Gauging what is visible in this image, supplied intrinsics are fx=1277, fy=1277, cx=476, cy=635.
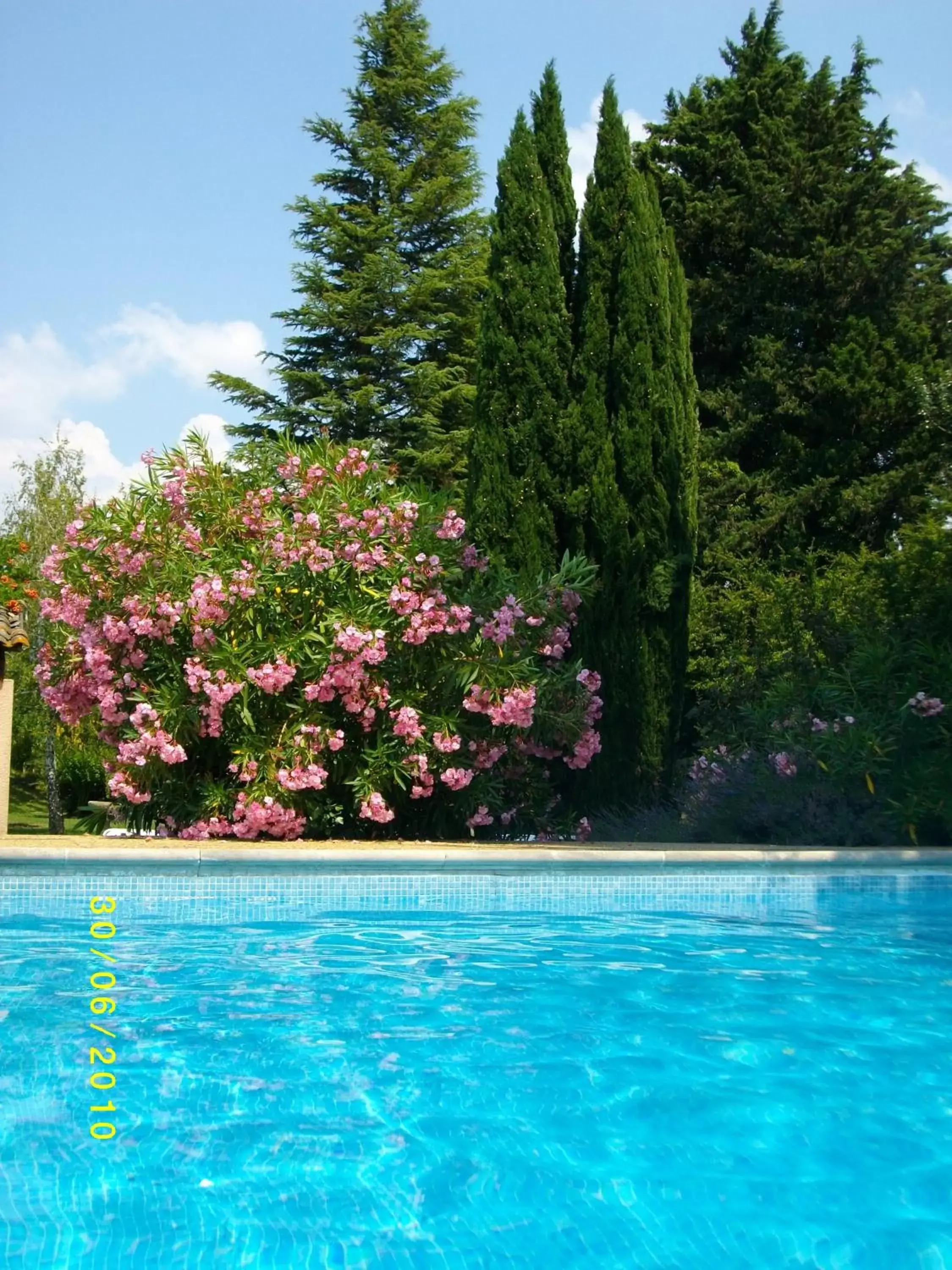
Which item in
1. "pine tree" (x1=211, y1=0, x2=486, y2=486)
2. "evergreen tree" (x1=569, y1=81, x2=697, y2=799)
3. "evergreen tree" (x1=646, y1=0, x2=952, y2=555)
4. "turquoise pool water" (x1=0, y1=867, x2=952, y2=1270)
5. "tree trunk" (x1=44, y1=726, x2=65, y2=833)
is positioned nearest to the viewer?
"turquoise pool water" (x1=0, y1=867, x2=952, y2=1270)

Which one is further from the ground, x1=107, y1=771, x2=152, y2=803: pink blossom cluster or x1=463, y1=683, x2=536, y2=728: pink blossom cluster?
x1=463, y1=683, x2=536, y2=728: pink blossom cluster

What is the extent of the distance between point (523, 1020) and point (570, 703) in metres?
5.40

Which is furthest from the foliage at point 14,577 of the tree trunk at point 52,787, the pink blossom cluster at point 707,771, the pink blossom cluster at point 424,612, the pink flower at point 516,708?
the pink blossom cluster at point 707,771

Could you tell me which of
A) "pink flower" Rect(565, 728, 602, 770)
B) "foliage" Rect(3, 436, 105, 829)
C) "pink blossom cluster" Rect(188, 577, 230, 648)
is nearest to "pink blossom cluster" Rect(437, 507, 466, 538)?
"pink blossom cluster" Rect(188, 577, 230, 648)

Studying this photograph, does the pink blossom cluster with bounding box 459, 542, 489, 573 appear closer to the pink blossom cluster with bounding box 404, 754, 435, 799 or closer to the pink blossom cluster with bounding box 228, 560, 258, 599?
the pink blossom cluster with bounding box 404, 754, 435, 799

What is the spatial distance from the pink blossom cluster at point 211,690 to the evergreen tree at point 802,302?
471 inches

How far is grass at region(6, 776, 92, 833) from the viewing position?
21634mm

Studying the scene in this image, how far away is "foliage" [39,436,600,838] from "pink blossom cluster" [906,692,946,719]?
2547mm

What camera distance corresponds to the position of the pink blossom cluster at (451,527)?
9984 mm

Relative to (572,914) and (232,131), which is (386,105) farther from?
(572,914)

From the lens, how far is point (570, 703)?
10422mm

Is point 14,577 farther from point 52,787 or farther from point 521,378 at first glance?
point 521,378

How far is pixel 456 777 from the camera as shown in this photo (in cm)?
945

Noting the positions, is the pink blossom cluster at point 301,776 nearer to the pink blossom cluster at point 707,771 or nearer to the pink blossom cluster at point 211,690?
the pink blossom cluster at point 211,690
